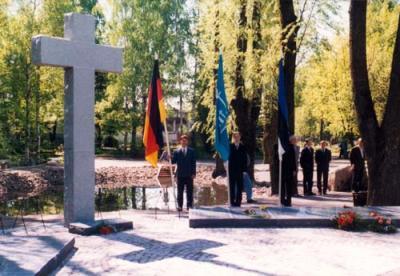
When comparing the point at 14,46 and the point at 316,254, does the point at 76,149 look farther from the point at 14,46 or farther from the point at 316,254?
the point at 14,46

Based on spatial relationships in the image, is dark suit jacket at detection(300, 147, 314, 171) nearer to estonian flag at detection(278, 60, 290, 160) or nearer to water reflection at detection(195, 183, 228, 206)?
water reflection at detection(195, 183, 228, 206)

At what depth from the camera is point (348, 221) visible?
9.70 m

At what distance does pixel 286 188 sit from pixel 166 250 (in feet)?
18.2

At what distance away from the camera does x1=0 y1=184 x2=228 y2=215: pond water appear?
1655 centimetres

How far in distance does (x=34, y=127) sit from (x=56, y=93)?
8.15 ft

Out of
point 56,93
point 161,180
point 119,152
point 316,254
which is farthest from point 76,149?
point 119,152

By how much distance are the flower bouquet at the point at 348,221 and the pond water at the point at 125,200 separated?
20.1 feet

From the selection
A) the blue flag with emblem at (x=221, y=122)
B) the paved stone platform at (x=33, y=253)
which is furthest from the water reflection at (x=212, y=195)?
the paved stone platform at (x=33, y=253)

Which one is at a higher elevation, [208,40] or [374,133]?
[208,40]

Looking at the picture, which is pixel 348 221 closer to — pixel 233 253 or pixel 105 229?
pixel 233 253

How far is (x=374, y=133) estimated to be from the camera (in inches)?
470

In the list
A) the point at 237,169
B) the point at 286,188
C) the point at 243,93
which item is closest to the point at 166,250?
the point at 237,169

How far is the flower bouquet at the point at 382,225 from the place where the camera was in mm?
9539

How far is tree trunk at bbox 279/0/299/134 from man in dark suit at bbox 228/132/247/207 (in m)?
3.74
